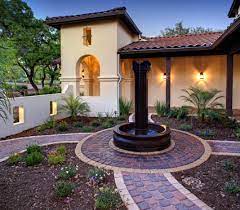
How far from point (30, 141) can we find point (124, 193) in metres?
4.66

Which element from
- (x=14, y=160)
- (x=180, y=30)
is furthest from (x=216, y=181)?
(x=180, y=30)

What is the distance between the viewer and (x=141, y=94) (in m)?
6.82

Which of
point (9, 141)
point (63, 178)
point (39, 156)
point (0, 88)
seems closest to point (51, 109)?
point (9, 141)

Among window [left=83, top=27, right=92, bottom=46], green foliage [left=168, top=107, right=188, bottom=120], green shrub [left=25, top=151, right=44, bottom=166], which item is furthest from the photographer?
window [left=83, top=27, right=92, bottom=46]

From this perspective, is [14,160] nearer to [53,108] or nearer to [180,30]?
[53,108]

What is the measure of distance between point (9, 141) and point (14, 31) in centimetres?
1030

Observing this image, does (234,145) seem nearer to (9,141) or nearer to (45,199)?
(45,199)

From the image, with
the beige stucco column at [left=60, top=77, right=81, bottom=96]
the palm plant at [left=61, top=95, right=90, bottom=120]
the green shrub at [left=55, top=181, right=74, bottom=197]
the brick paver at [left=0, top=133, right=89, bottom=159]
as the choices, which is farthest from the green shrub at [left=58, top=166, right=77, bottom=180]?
the beige stucco column at [left=60, top=77, right=81, bottom=96]

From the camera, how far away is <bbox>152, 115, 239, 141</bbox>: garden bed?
7.75m

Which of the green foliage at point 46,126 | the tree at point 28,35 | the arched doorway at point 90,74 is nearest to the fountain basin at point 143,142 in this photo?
the green foliage at point 46,126

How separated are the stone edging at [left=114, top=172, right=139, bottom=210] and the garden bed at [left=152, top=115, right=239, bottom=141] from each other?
419cm

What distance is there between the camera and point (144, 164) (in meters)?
5.27

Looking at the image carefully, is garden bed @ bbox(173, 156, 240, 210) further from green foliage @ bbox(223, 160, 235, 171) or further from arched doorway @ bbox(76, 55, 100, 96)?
arched doorway @ bbox(76, 55, 100, 96)

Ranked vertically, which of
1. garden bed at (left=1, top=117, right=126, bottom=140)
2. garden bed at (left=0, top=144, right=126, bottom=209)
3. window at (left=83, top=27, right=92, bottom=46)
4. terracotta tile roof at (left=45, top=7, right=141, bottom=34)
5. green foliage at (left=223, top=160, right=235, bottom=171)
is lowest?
garden bed at (left=0, top=144, right=126, bottom=209)
